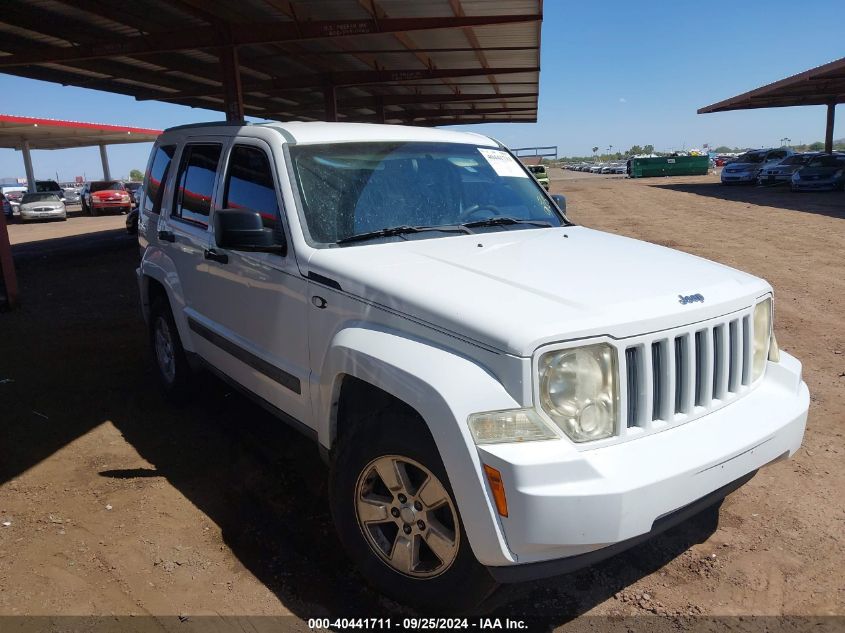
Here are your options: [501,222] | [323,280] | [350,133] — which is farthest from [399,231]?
[350,133]

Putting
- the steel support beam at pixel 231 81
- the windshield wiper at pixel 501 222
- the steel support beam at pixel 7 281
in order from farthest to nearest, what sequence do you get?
1. the steel support beam at pixel 231 81
2. the steel support beam at pixel 7 281
3. the windshield wiper at pixel 501 222

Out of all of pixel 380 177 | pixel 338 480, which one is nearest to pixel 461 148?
pixel 380 177

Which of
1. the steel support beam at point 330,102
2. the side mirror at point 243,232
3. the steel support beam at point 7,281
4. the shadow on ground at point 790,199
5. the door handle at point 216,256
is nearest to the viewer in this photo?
the side mirror at point 243,232

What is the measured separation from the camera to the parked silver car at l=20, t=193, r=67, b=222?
2861 cm

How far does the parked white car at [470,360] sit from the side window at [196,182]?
227 millimetres

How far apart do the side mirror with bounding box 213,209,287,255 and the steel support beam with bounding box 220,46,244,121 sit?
9.32 metres

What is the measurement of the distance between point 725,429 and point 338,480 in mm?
1564

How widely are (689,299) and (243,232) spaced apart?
2.01 meters

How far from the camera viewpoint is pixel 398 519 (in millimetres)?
2615

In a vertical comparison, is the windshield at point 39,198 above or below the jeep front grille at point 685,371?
above

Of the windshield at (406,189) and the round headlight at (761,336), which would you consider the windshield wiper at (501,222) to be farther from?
the round headlight at (761,336)

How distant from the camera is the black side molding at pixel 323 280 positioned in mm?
2893

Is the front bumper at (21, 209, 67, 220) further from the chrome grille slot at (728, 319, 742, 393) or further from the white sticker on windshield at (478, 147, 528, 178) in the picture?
the chrome grille slot at (728, 319, 742, 393)

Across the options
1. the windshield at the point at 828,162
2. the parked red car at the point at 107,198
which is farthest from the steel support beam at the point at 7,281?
the windshield at the point at 828,162
